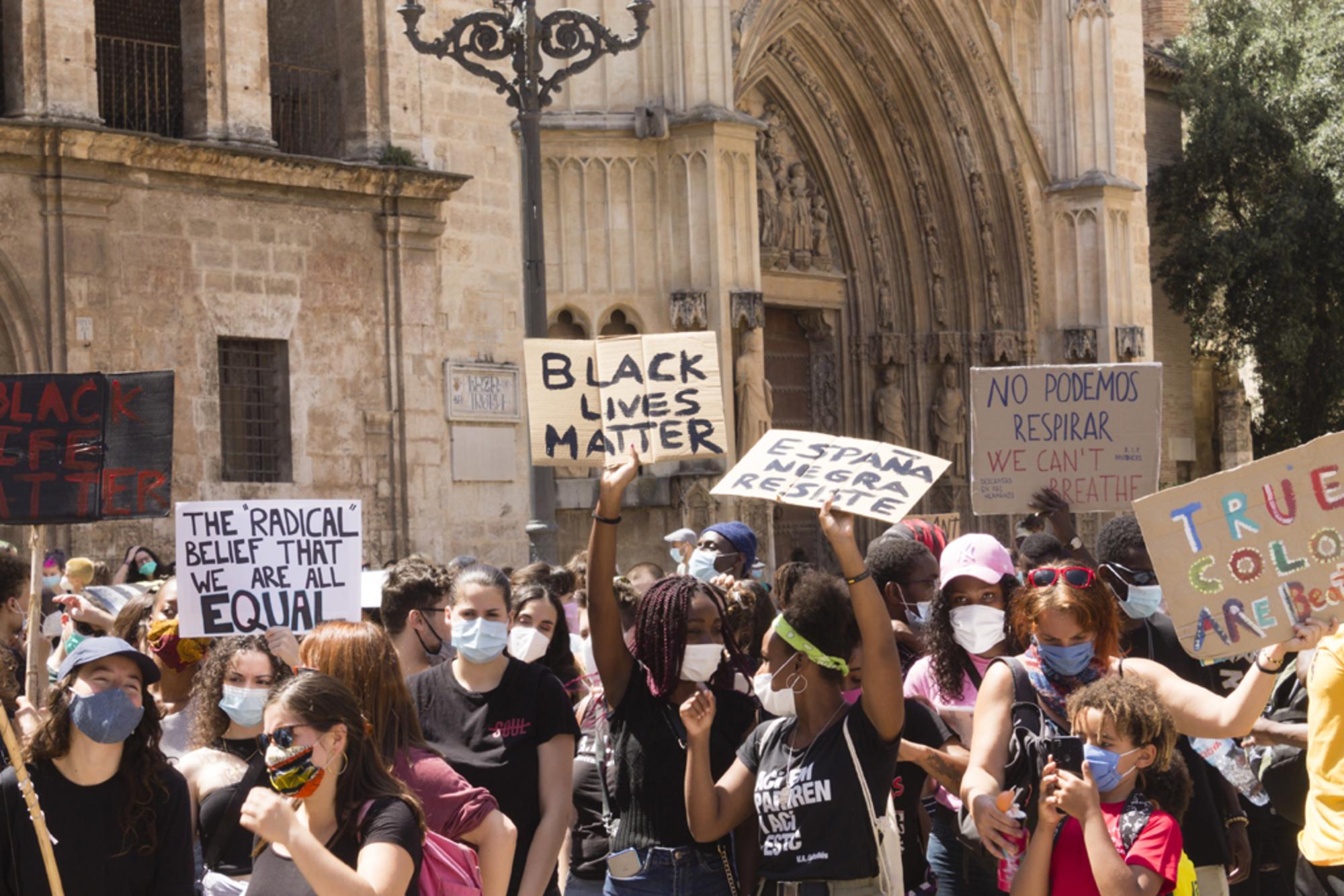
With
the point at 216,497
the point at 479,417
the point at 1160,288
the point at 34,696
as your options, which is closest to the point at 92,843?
the point at 34,696

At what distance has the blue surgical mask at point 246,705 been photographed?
16.4ft

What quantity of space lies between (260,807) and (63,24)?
455 inches

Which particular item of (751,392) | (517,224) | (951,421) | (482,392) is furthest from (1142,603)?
(951,421)

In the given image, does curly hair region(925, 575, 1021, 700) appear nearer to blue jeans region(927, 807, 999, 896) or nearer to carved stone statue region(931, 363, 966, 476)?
blue jeans region(927, 807, 999, 896)

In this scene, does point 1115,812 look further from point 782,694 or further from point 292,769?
point 292,769

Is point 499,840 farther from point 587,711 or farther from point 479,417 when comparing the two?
point 479,417

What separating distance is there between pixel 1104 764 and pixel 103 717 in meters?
2.22

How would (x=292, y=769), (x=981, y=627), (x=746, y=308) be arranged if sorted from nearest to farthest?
1. (x=292, y=769)
2. (x=981, y=627)
3. (x=746, y=308)

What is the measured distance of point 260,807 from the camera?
3.77m

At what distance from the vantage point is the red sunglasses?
4.91 metres

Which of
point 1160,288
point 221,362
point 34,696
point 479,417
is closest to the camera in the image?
point 34,696

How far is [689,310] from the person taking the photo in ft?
59.4

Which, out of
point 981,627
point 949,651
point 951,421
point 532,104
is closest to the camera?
point 981,627

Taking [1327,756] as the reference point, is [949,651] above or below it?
above
